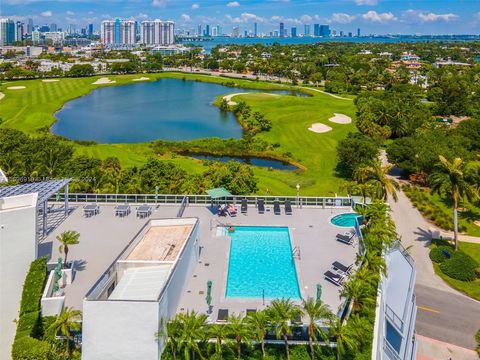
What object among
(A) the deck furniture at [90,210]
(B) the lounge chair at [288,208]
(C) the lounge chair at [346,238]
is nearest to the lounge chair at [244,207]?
(B) the lounge chair at [288,208]

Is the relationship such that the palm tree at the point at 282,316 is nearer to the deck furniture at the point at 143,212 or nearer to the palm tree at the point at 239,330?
the palm tree at the point at 239,330

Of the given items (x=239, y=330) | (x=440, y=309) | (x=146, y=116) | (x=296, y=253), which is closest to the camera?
(x=239, y=330)

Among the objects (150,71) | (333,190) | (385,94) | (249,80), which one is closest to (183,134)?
(333,190)

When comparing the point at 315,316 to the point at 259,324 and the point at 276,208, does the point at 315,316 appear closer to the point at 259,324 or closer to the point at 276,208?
the point at 259,324

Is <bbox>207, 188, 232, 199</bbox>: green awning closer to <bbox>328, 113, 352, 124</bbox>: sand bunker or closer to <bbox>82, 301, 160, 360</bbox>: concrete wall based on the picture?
<bbox>82, 301, 160, 360</bbox>: concrete wall


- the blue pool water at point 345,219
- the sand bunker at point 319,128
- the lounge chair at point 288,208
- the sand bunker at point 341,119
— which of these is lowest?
the blue pool water at point 345,219

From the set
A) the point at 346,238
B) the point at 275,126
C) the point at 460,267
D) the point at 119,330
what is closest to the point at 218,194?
the point at 346,238
